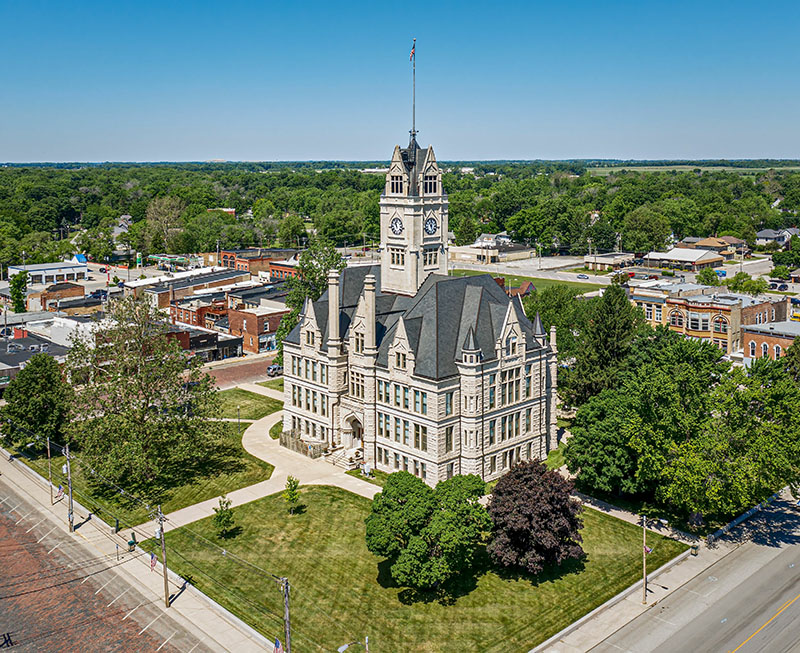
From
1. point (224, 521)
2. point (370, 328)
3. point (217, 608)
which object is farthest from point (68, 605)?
point (370, 328)

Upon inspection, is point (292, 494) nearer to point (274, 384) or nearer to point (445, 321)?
point (445, 321)

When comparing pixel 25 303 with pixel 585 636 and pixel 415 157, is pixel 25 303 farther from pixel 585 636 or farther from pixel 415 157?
pixel 585 636

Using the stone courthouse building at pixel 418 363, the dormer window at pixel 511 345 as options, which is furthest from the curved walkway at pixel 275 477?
the dormer window at pixel 511 345

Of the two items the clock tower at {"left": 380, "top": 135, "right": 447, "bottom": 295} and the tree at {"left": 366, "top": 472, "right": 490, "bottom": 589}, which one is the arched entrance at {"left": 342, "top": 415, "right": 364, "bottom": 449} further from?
the tree at {"left": 366, "top": 472, "right": 490, "bottom": 589}

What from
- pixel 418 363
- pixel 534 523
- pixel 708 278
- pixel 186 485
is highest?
pixel 418 363

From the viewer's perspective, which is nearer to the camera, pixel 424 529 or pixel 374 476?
pixel 424 529

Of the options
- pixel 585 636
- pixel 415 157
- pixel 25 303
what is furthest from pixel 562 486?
pixel 25 303
